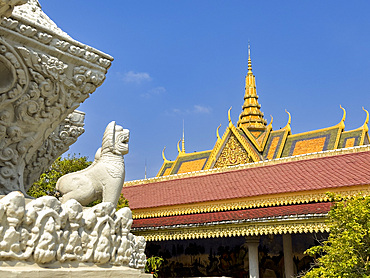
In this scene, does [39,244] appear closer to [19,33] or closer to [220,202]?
[19,33]

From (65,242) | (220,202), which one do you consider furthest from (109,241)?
(220,202)

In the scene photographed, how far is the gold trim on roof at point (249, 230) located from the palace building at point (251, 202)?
21mm

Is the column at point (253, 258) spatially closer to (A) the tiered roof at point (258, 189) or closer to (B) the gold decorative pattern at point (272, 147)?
(A) the tiered roof at point (258, 189)

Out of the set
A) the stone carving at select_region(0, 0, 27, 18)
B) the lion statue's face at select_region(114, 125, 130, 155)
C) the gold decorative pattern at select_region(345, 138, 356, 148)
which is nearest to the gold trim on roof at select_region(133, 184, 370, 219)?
the gold decorative pattern at select_region(345, 138, 356, 148)

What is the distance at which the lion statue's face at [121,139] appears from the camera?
13.3 ft

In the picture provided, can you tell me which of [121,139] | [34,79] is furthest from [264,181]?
[34,79]

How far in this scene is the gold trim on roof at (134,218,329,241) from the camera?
9.25 m

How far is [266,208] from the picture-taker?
35.8ft

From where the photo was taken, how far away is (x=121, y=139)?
13.4ft

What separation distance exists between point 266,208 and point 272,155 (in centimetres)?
698

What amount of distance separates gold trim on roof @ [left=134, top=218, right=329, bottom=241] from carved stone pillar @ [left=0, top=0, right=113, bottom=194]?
20.5ft

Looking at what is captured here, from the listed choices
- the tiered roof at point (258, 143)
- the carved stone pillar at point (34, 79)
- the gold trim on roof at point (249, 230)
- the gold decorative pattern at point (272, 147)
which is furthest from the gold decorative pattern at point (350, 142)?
the carved stone pillar at point (34, 79)

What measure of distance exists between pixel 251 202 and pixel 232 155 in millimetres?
6919

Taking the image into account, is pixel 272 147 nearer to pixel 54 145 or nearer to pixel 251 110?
pixel 251 110
